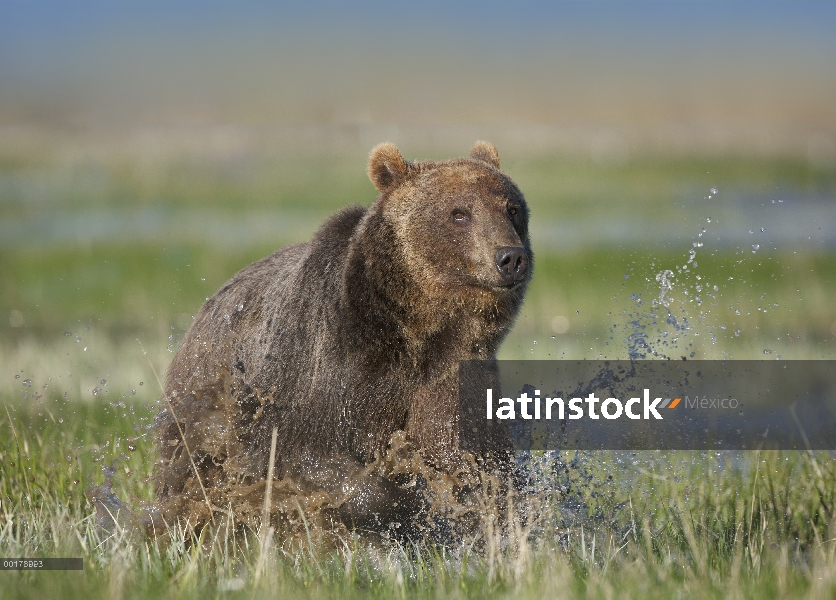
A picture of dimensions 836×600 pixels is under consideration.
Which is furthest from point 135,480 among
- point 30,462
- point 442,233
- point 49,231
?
point 49,231

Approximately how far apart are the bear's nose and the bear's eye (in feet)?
1.18

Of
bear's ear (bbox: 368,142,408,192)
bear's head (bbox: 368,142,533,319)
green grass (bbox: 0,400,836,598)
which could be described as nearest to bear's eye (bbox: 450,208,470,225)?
bear's head (bbox: 368,142,533,319)

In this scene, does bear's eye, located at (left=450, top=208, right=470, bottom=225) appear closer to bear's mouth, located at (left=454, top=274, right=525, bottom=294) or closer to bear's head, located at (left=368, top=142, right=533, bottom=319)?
bear's head, located at (left=368, top=142, right=533, bottom=319)

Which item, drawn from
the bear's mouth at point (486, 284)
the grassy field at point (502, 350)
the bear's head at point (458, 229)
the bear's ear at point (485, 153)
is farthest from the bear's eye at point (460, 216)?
the grassy field at point (502, 350)

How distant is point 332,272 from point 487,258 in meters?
0.83

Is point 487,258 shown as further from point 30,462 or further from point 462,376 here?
point 30,462

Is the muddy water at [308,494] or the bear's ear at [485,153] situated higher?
the bear's ear at [485,153]

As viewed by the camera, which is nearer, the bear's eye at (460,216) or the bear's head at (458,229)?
the bear's head at (458,229)

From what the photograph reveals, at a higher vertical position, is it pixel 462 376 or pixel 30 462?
pixel 462 376

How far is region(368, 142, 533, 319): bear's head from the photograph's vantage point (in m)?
5.30

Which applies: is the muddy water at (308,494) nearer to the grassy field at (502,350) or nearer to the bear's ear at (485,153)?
the grassy field at (502,350)

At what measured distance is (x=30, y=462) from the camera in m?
6.30

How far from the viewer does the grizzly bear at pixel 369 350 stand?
5.25 meters

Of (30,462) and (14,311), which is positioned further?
(14,311)
